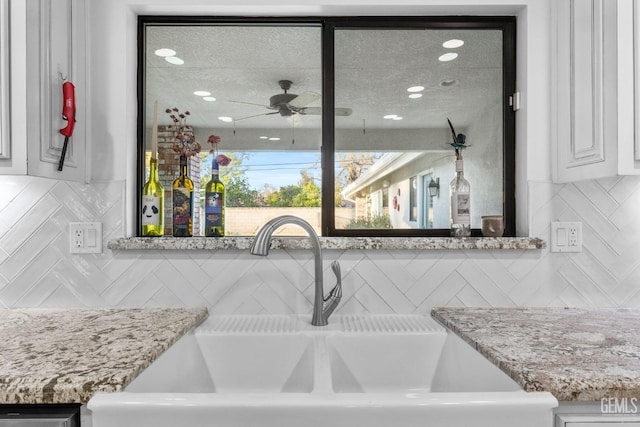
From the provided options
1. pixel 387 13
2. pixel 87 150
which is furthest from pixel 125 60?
pixel 387 13

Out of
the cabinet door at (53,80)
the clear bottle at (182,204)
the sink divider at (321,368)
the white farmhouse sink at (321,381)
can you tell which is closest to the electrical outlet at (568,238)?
the white farmhouse sink at (321,381)

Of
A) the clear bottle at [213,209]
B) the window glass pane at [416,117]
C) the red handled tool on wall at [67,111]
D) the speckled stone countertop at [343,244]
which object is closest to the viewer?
the red handled tool on wall at [67,111]

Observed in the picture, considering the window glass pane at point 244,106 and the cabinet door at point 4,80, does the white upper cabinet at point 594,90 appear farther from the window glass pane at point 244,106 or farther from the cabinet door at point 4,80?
the cabinet door at point 4,80

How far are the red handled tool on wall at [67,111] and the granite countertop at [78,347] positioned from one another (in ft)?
1.64

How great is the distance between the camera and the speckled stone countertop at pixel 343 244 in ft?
4.90

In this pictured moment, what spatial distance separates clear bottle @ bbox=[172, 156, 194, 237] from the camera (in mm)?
1588

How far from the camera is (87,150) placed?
1.53 metres

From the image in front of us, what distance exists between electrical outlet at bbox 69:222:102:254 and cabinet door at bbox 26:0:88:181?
0.56ft

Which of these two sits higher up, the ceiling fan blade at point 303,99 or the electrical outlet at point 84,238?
the ceiling fan blade at point 303,99

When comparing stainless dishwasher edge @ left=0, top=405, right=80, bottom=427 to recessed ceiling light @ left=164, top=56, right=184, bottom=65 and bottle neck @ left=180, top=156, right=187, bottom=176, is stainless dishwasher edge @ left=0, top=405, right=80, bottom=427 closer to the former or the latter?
bottle neck @ left=180, top=156, right=187, bottom=176

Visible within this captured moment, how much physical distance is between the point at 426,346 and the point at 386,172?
0.72m

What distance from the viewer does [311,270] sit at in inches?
60.6

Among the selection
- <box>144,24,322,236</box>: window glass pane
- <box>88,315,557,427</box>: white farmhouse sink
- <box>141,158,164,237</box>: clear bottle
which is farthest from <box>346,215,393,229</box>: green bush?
<box>141,158,164,237</box>: clear bottle

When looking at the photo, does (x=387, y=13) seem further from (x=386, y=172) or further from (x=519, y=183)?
(x=519, y=183)
